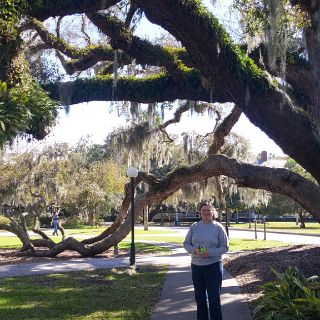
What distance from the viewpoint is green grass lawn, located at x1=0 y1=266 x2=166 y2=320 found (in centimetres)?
738

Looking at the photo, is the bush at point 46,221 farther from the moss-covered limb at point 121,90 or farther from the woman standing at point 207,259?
the woman standing at point 207,259

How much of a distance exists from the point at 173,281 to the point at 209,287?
14.9ft

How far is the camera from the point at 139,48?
1254 centimetres

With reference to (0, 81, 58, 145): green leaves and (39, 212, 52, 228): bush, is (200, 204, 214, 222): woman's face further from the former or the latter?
(39, 212, 52, 228): bush

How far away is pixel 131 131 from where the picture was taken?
1942 cm

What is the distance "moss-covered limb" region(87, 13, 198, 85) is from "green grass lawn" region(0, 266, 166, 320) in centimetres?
516

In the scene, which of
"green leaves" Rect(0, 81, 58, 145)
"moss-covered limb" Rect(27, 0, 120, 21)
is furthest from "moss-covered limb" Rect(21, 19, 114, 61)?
"green leaves" Rect(0, 81, 58, 145)

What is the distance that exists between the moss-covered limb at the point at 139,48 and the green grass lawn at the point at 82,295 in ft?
16.9

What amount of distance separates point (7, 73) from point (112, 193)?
104ft

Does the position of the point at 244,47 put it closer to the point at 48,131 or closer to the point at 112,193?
the point at 48,131

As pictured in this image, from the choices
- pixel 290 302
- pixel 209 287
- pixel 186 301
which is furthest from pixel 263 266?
pixel 290 302

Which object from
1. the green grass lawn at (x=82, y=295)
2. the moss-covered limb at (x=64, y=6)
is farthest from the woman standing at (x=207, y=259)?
the moss-covered limb at (x=64, y=6)

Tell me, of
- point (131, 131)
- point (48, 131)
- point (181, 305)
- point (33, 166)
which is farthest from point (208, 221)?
point (33, 166)

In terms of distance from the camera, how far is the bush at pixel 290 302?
5.37m
